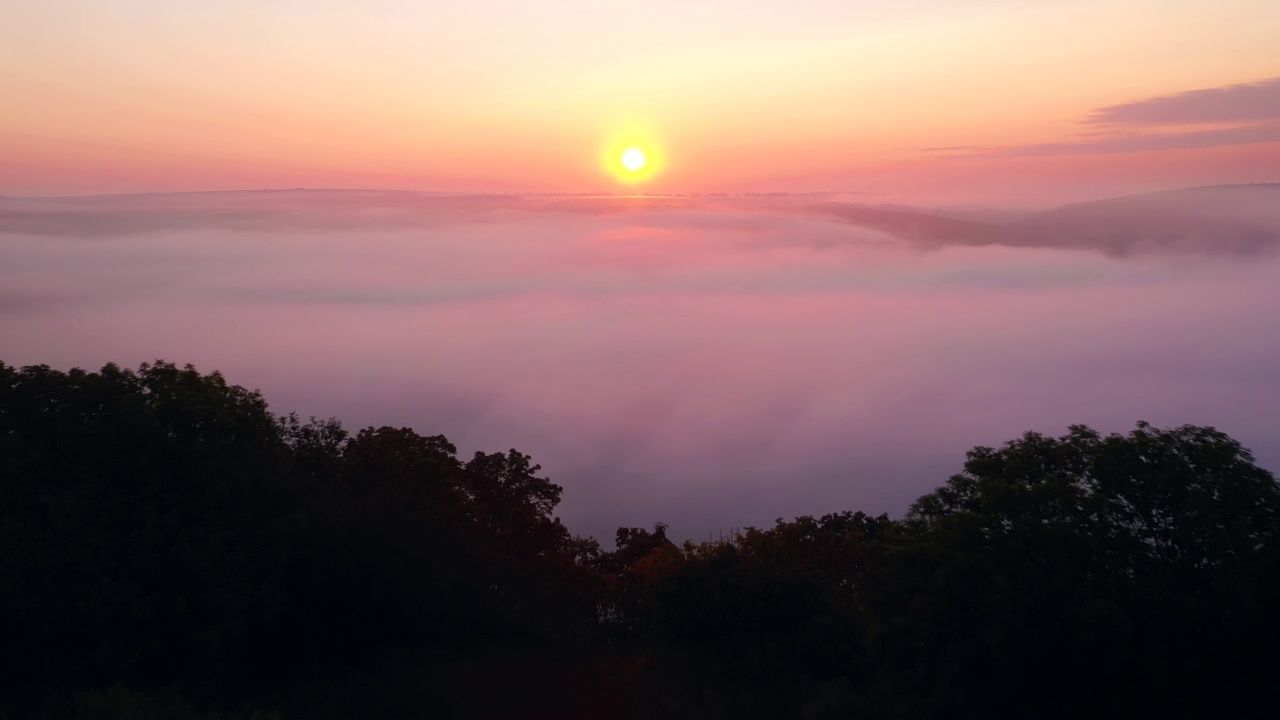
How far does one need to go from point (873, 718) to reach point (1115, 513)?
716cm

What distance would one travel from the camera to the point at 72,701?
56.1 feet

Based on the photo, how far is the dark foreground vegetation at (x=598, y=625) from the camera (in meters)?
19.5

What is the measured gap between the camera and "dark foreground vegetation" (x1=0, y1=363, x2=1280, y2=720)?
19.5 metres

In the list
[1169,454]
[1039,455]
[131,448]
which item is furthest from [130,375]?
[1169,454]

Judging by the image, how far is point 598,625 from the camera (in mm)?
31688

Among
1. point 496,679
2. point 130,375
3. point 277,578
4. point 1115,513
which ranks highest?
point 130,375

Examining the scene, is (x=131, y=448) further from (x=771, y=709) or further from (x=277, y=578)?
(x=771, y=709)

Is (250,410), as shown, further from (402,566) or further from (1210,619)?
(1210,619)

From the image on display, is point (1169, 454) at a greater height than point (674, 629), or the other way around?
point (1169, 454)

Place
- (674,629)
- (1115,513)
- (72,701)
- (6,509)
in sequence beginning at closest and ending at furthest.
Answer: (72,701)
(1115,513)
(6,509)
(674,629)

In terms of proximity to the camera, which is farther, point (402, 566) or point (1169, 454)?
point (402, 566)

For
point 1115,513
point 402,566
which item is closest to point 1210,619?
point 1115,513

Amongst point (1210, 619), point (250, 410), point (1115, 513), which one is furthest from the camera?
point (250, 410)

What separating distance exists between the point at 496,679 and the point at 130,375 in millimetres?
13260
